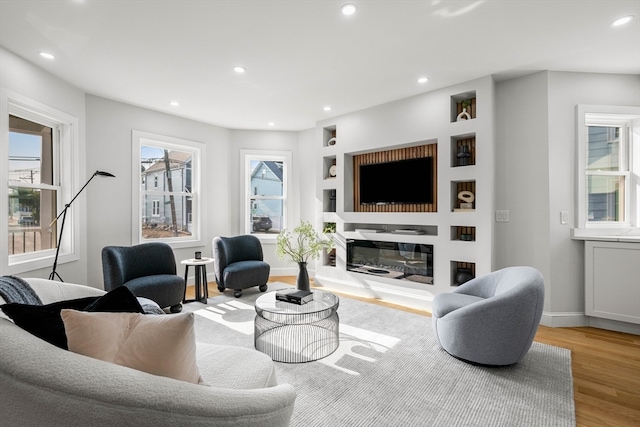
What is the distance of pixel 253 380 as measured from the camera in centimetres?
137

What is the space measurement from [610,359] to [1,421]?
372cm

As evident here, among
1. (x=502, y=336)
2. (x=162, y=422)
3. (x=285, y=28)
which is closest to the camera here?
(x=162, y=422)

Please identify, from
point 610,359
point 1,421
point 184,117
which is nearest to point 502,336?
point 610,359

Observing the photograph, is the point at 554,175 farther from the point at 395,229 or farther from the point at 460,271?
the point at 395,229

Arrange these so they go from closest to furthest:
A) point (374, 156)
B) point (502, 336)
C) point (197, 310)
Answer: point (502, 336) < point (197, 310) < point (374, 156)

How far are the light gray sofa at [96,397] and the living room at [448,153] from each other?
279 centimetres

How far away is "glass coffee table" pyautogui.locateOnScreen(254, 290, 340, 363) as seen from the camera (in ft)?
8.45

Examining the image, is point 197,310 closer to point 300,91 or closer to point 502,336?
point 300,91

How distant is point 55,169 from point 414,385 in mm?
4358

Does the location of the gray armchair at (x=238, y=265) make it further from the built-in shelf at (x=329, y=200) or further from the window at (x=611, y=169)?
the window at (x=611, y=169)

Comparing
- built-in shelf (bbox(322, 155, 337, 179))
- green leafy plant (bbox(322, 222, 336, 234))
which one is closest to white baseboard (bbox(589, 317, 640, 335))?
green leafy plant (bbox(322, 222, 336, 234))

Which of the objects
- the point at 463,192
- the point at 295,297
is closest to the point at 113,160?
the point at 295,297

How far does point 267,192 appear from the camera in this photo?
5.93m

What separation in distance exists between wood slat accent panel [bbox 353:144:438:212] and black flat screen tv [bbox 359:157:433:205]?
0.16 feet
